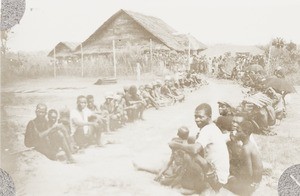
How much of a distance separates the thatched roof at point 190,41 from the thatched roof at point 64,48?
0.72m

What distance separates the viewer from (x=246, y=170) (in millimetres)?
2828

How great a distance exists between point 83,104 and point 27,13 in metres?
0.71

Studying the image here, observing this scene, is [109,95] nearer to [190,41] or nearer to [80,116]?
[80,116]

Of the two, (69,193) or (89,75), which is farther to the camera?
(89,75)

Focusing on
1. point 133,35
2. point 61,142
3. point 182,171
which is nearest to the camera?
point 182,171

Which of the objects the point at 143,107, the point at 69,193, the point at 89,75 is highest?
the point at 89,75

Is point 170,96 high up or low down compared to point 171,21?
down

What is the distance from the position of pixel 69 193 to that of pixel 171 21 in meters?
1.32

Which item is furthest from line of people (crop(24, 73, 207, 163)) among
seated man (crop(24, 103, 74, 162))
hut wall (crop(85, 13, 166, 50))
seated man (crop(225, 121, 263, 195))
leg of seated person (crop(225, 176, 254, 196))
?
leg of seated person (crop(225, 176, 254, 196))

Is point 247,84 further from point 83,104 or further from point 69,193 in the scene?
point 69,193

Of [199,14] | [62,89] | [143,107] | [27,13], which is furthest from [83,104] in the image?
[199,14]

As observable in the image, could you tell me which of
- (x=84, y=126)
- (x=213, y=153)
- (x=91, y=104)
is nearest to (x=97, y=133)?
(x=84, y=126)

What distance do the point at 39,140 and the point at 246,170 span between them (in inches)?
53.5

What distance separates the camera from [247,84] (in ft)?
9.85
